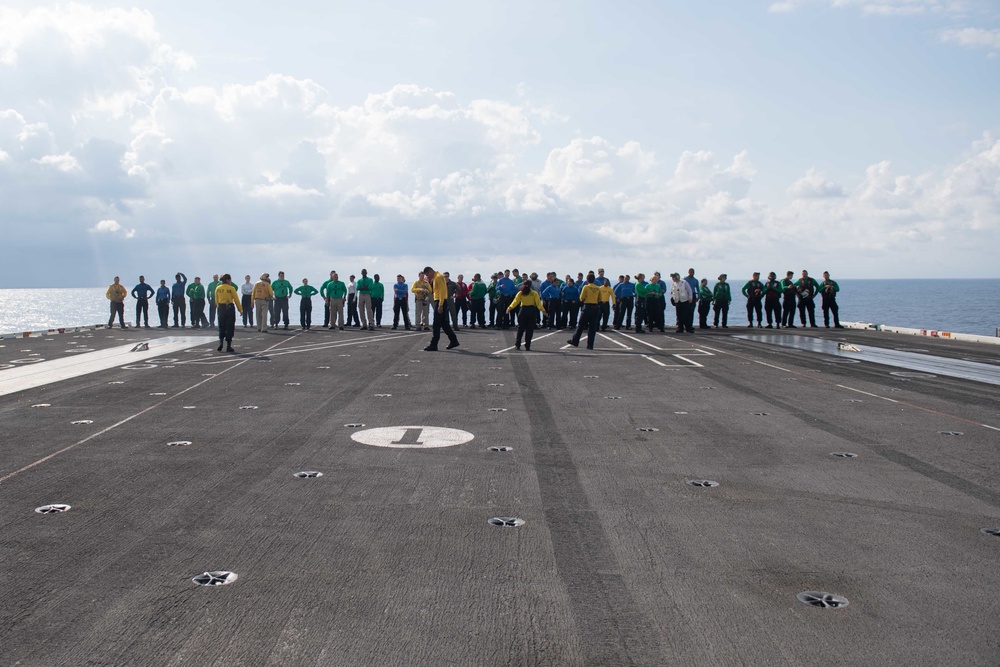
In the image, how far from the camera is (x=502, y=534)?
19.4 feet

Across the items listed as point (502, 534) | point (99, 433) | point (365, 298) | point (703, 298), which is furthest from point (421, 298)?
point (502, 534)

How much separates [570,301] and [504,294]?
8.36 ft

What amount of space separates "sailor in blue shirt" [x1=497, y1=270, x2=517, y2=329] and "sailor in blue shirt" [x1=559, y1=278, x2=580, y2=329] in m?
1.97

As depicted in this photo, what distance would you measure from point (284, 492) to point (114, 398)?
6989mm

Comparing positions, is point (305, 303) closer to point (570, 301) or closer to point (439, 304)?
point (570, 301)

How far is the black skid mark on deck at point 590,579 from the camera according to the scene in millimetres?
4086

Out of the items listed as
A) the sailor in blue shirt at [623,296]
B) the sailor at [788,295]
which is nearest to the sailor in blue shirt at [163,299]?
the sailor in blue shirt at [623,296]

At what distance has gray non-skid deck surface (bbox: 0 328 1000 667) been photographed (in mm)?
4188

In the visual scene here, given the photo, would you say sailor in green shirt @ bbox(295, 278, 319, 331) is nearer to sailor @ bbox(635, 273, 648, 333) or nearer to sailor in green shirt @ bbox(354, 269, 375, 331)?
sailor in green shirt @ bbox(354, 269, 375, 331)

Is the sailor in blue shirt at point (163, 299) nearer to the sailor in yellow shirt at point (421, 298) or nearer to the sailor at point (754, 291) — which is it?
the sailor in yellow shirt at point (421, 298)

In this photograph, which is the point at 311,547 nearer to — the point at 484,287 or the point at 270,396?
the point at 270,396

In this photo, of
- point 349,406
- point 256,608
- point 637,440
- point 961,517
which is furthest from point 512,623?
point 349,406

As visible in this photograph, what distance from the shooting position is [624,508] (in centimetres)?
662

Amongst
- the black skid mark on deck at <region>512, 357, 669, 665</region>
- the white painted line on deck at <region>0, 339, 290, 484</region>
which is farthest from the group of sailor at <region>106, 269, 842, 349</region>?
the black skid mark on deck at <region>512, 357, 669, 665</region>
